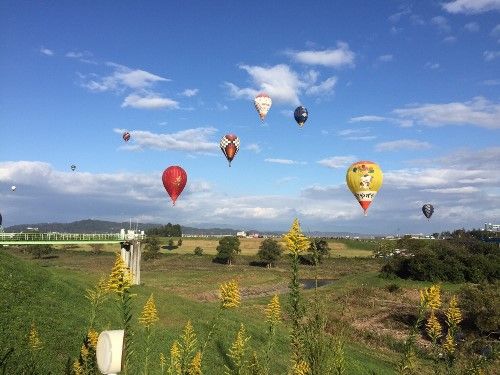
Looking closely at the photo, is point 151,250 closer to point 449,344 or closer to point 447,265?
point 447,265

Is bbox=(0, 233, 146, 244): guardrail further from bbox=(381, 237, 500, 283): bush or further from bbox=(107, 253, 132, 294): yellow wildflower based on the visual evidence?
bbox=(107, 253, 132, 294): yellow wildflower

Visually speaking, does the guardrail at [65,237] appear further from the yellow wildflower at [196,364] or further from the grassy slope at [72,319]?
the yellow wildflower at [196,364]

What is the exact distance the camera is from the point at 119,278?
217 inches

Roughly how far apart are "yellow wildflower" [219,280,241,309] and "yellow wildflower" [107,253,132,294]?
3.84ft

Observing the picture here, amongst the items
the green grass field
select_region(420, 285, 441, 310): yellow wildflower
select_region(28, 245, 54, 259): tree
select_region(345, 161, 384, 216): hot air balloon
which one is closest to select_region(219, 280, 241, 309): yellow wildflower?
the green grass field

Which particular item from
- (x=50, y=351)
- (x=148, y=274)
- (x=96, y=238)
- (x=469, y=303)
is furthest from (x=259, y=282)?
(x=50, y=351)

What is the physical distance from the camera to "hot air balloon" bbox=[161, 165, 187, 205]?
5703cm

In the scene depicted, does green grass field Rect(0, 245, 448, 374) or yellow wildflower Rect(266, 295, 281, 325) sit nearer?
yellow wildflower Rect(266, 295, 281, 325)

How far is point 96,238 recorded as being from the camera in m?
58.6

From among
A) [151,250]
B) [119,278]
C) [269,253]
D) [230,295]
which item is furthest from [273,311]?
[151,250]

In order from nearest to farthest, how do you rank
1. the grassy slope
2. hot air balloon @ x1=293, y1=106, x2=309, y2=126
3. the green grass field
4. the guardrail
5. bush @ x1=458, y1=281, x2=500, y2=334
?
the green grass field < the grassy slope < bush @ x1=458, y1=281, x2=500, y2=334 < the guardrail < hot air balloon @ x1=293, y1=106, x2=309, y2=126

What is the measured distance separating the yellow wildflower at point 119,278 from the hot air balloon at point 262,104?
211 feet

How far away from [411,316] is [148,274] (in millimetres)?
55131

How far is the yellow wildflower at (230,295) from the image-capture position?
18.9ft
